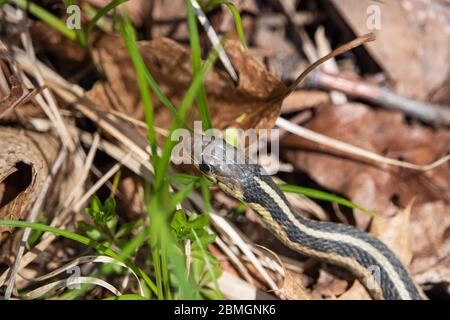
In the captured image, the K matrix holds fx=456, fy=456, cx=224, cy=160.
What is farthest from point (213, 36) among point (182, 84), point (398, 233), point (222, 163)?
point (398, 233)

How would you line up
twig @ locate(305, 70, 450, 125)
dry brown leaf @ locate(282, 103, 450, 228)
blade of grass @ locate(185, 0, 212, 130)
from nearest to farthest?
blade of grass @ locate(185, 0, 212, 130) → dry brown leaf @ locate(282, 103, 450, 228) → twig @ locate(305, 70, 450, 125)

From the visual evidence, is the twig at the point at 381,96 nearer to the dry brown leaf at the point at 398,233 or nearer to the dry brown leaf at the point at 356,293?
the dry brown leaf at the point at 398,233

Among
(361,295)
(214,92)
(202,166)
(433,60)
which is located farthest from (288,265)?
(433,60)

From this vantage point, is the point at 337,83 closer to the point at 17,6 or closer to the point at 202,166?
the point at 202,166

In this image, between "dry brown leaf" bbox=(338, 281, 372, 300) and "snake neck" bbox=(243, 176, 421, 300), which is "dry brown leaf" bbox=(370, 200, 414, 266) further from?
"dry brown leaf" bbox=(338, 281, 372, 300)

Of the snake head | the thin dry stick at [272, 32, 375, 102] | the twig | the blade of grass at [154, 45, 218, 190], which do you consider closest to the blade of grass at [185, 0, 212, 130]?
the blade of grass at [154, 45, 218, 190]

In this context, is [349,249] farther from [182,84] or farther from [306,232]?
[182,84]
